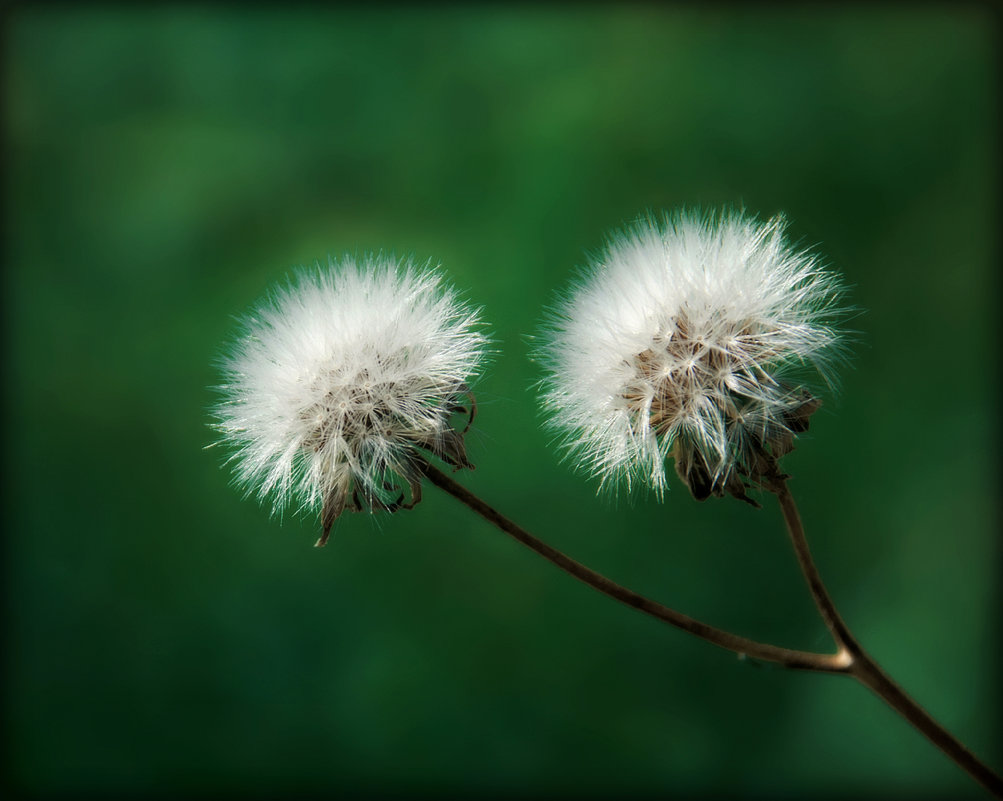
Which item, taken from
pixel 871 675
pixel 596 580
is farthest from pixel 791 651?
pixel 596 580

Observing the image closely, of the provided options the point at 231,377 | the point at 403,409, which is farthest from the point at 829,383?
the point at 231,377

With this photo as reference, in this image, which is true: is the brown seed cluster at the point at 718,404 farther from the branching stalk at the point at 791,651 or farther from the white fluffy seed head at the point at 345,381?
the white fluffy seed head at the point at 345,381

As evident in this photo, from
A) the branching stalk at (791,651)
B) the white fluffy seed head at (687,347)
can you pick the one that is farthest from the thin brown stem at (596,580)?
the white fluffy seed head at (687,347)

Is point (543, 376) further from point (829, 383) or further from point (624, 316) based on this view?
point (829, 383)

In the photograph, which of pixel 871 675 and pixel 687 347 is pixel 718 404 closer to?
pixel 687 347

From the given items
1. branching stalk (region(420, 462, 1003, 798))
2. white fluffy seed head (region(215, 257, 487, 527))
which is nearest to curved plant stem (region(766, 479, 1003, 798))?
branching stalk (region(420, 462, 1003, 798))

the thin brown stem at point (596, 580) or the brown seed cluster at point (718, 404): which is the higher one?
the brown seed cluster at point (718, 404)
